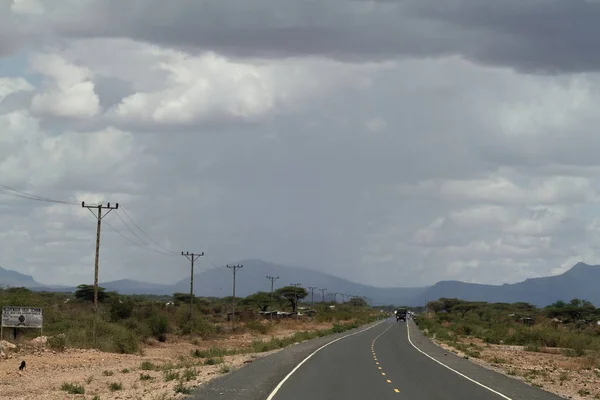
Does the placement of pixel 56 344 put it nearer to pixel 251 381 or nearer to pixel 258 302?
pixel 251 381

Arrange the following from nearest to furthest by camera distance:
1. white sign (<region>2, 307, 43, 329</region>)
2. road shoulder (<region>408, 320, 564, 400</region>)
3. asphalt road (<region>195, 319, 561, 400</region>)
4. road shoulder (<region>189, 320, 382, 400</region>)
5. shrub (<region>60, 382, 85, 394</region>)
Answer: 1. road shoulder (<region>189, 320, 382, 400</region>)
2. asphalt road (<region>195, 319, 561, 400</region>)
3. shrub (<region>60, 382, 85, 394</region>)
4. road shoulder (<region>408, 320, 564, 400</region>)
5. white sign (<region>2, 307, 43, 329</region>)

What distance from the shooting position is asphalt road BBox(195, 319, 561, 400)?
27625mm

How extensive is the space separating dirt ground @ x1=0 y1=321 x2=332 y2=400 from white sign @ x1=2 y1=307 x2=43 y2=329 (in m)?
1.40

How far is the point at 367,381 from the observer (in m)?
32.4

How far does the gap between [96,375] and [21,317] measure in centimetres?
1012

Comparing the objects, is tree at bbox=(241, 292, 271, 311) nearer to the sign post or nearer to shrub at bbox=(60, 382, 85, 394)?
the sign post

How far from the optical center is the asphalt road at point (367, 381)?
2762cm

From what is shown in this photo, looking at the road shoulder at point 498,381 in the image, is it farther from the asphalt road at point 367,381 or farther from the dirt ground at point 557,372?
the dirt ground at point 557,372

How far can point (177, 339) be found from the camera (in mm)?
74062

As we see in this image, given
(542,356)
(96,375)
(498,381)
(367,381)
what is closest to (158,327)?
(542,356)

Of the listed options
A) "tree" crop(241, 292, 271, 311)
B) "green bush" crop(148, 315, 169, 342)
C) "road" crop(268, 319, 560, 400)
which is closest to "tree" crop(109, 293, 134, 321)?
"green bush" crop(148, 315, 169, 342)

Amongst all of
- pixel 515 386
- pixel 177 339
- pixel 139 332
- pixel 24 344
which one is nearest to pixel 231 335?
pixel 177 339

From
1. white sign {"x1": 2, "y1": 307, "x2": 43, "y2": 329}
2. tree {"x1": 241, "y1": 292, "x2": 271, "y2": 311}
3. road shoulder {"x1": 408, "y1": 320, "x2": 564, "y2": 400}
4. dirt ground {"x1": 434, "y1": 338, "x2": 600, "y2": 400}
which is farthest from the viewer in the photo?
tree {"x1": 241, "y1": 292, "x2": 271, "y2": 311}

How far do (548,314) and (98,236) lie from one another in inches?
4988
